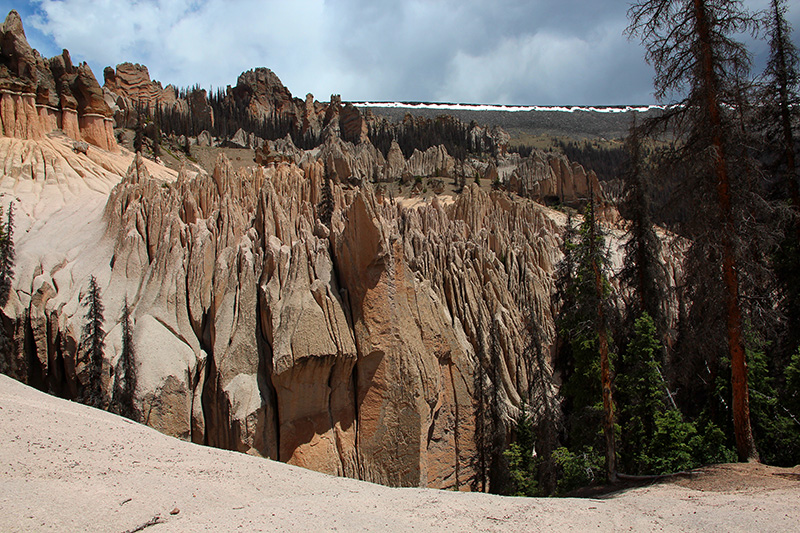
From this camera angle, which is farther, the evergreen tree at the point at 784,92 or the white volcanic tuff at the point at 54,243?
the white volcanic tuff at the point at 54,243

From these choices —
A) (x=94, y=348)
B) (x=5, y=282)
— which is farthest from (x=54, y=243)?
(x=94, y=348)

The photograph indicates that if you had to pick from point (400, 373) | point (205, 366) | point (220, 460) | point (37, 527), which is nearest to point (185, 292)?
point (205, 366)

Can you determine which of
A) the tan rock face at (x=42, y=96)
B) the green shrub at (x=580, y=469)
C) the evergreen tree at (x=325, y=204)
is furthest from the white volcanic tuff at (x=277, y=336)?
the tan rock face at (x=42, y=96)

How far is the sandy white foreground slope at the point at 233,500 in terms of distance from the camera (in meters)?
5.83

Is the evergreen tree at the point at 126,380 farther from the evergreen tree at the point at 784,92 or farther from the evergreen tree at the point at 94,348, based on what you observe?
the evergreen tree at the point at 784,92

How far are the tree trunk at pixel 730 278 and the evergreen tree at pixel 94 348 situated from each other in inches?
701

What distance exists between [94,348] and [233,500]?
1272 centimetres

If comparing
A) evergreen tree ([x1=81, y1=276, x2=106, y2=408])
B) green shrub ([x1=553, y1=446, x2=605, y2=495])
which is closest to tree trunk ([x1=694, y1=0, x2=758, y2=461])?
green shrub ([x1=553, y1=446, x2=605, y2=495])

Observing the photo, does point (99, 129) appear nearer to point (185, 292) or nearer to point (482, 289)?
point (185, 292)

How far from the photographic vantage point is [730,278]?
30.2ft

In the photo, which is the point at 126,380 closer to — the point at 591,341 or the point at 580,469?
the point at 580,469

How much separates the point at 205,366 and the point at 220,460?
34.0 ft

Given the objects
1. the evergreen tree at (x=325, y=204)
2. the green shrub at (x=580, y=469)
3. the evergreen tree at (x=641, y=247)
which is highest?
the evergreen tree at (x=325, y=204)

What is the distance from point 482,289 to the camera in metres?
32.5
